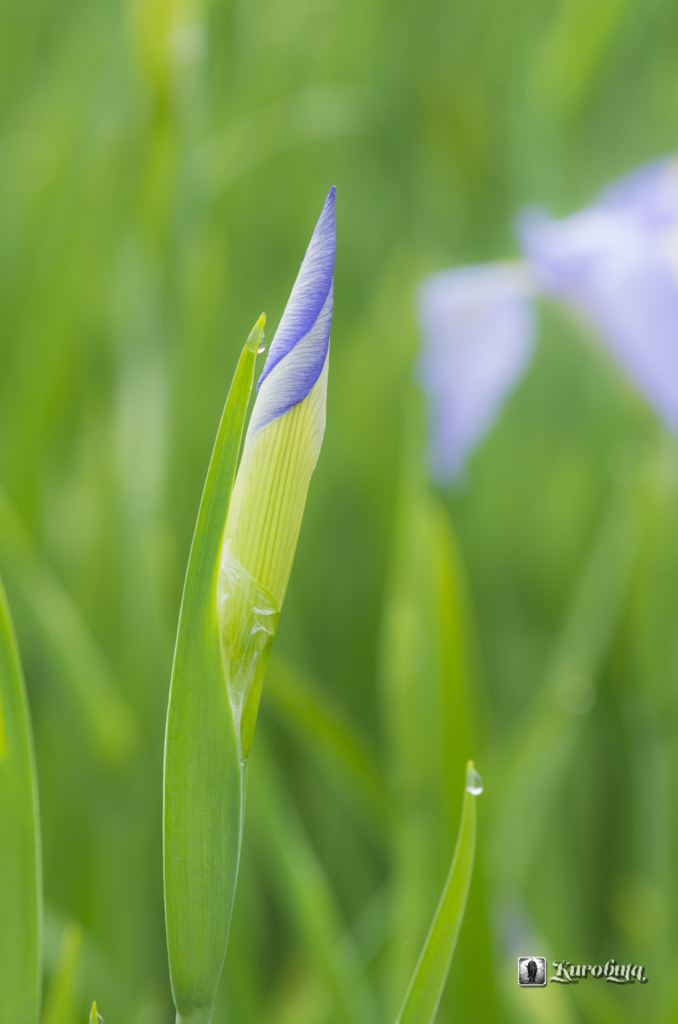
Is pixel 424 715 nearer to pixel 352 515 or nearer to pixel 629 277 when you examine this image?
pixel 629 277

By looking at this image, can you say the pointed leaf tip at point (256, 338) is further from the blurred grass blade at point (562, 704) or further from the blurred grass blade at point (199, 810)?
the blurred grass blade at point (562, 704)

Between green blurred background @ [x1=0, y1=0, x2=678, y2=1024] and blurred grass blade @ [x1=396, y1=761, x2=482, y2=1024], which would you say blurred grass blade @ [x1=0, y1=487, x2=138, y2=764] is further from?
blurred grass blade @ [x1=396, y1=761, x2=482, y2=1024]

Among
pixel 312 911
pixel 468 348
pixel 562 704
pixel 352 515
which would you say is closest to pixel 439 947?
pixel 312 911

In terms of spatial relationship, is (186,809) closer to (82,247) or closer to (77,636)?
(77,636)

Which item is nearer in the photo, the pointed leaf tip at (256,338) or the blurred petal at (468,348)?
the pointed leaf tip at (256,338)

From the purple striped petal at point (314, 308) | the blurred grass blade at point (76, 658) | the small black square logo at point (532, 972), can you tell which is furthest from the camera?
the blurred grass blade at point (76, 658)

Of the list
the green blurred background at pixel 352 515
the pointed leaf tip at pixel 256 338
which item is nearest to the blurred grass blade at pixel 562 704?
the green blurred background at pixel 352 515

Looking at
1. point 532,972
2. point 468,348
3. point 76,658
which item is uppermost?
point 468,348

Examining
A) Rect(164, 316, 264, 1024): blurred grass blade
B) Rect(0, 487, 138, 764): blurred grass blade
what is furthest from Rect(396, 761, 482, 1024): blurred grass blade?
Rect(0, 487, 138, 764): blurred grass blade
